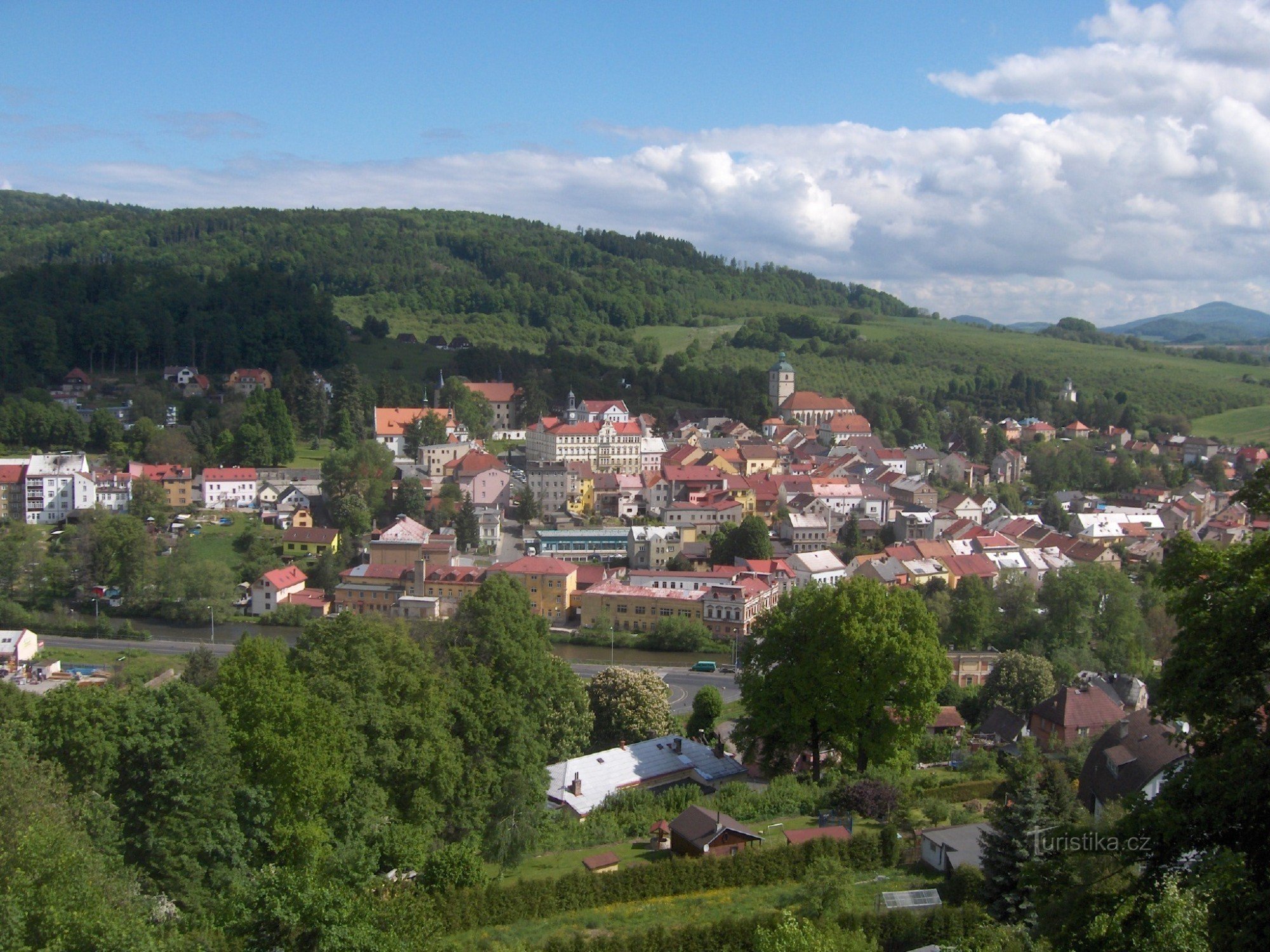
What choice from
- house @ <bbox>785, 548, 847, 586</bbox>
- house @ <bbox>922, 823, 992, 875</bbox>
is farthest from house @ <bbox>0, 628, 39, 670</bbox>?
house @ <bbox>922, 823, 992, 875</bbox>

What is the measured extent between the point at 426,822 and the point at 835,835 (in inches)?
166

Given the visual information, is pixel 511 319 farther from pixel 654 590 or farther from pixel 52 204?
pixel 52 204

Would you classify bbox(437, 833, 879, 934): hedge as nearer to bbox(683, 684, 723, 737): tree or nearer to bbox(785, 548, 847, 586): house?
bbox(683, 684, 723, 737): tree

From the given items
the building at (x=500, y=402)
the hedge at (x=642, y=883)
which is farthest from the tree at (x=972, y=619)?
the building at (x=500, y=402)

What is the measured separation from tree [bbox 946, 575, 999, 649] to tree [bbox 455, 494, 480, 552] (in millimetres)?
13823

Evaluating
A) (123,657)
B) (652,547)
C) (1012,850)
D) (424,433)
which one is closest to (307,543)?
(123,657)

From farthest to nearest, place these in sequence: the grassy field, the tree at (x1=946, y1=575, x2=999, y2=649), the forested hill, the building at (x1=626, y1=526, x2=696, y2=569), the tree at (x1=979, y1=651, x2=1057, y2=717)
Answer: the forested hill, the grassy field, the building at (x1=626, y1=526, x2=696, y2=569), the tree at (x1=946, y1=575, x2=999, y2=649), the tree at (x1=979, y1=651, x2=1057, y2=717)

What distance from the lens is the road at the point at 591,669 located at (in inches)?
917

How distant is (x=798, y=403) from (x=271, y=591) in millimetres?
31117

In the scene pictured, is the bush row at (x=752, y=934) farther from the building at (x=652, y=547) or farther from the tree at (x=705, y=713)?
the building at (x=652, y=547)

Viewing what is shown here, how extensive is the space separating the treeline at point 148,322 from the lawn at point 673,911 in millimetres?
42779

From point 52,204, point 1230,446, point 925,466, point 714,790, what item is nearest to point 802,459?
point 925,466

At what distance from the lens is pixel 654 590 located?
29047 millimetres

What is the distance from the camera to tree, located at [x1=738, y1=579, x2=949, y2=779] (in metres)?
14.4
